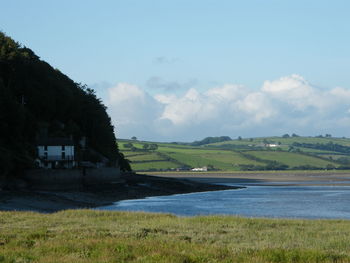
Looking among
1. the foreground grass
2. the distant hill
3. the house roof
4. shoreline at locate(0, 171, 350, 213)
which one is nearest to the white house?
the house roof

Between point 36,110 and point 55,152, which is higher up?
point 36,110

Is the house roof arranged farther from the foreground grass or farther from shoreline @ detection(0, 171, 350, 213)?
the foreground grass

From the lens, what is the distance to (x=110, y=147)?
432 feet

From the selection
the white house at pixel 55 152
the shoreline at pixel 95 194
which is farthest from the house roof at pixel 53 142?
the shoreline at pixel 95 194

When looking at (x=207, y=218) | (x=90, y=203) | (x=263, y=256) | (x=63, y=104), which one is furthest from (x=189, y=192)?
(x=263, y=256)

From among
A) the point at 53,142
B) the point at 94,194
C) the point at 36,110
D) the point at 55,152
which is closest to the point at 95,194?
the point at 94,194

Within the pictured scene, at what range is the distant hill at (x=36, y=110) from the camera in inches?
3561

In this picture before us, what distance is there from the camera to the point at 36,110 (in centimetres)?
10869

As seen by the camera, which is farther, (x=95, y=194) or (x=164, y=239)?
(x=95, y=194)

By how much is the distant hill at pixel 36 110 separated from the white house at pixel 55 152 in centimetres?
169

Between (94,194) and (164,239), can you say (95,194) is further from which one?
(164,239)

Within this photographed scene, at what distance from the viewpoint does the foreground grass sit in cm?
2550

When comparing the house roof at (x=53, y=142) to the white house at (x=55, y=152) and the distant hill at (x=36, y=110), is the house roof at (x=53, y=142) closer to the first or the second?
the white house at (x=55, y=152)

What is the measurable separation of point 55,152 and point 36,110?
11981 millimetres
